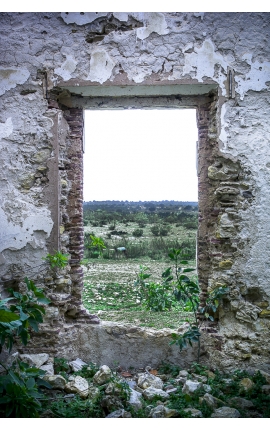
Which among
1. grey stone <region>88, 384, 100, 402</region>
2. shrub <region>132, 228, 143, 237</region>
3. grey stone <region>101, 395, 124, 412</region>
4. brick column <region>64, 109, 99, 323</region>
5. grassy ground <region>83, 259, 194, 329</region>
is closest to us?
grey stone <region>101, 395, 124, 412</region>

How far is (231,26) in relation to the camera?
3502 millimetres

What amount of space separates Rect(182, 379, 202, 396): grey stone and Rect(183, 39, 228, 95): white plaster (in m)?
2.76

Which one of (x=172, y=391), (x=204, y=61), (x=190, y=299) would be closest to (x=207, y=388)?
(x=172, y=391)

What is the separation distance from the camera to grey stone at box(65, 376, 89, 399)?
3098mm

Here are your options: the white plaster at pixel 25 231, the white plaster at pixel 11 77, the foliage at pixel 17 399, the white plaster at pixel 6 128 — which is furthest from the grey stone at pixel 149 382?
the white plaster at pixel 11 77

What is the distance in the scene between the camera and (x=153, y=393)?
3096 mm

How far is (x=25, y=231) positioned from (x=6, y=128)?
1029 millimetres

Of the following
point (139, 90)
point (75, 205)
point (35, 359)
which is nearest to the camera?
point (35, 359)

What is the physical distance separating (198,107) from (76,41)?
54.1 inches

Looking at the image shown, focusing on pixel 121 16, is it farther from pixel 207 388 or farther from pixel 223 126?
pixel 207 388

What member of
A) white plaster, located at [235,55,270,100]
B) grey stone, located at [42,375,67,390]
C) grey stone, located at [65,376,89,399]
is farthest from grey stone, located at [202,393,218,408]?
white plaster, located at [235,55,270,100]

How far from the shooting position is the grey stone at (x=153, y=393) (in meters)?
3.07

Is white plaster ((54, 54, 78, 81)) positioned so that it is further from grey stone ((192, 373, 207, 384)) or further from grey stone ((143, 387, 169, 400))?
grey stone ((192, 373, 207, 384))

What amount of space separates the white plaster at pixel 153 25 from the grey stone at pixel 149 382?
324 cm
